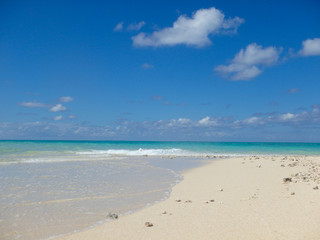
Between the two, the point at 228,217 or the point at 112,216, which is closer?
the point at 228,217

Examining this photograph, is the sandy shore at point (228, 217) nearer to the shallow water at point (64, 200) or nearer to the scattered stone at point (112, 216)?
the scattered stone at point (112, 216)

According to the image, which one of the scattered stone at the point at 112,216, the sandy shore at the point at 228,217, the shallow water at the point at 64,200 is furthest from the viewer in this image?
the scattered stone at the point at 112,216

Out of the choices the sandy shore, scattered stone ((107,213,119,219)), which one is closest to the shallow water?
scattered stone ((107,213,119,219))

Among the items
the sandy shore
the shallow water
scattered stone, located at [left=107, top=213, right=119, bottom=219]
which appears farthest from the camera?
scattered stone, located at [left=107, top=213, right=119, bottom=219]

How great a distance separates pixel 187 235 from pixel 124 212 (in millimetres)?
2438

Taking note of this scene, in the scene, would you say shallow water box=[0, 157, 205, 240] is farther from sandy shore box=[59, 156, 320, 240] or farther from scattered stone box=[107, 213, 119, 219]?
sandy shore box=[59, 156, 320, 240]

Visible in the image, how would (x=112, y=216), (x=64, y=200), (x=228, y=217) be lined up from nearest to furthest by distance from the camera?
(x=228, y=217)
(x=112, y=216)
(x=64, y=200)

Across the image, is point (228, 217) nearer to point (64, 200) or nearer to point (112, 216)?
point (112, 216)

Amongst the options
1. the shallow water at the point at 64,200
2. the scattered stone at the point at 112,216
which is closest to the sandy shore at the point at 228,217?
the scattered stone at the point at 112,216

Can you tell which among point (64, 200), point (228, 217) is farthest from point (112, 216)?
point (228, 217)

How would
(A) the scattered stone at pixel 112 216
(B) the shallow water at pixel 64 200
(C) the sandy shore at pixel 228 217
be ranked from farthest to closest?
(A) the scattered stone at pixel 112 216 < (B) the shallow water at pixel 64 200 < (C) the sandy shore at pixel 228 217

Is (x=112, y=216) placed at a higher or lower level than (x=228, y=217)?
lower

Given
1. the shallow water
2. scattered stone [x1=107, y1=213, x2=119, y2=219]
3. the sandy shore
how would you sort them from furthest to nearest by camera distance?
scattered stone [x1=107, y1=213, x2=119, y2=219] → the shallow water → the sandy shore

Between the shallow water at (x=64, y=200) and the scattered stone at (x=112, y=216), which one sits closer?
the shallow water at (x=64, y=200)
